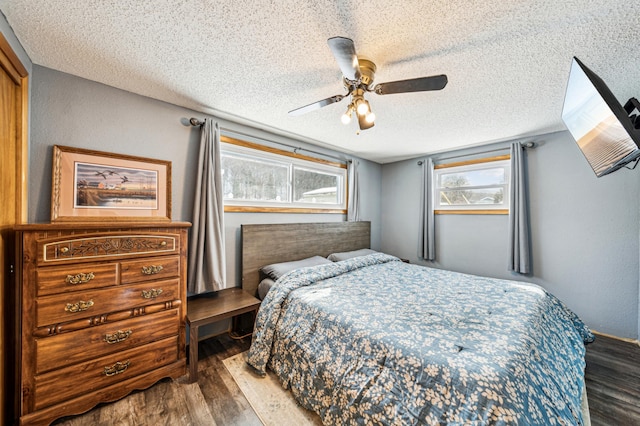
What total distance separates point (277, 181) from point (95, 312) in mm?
2120

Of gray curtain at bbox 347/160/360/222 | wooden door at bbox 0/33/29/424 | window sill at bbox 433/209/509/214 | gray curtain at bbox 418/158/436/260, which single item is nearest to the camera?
wooden door at bbox 0/33/29/424

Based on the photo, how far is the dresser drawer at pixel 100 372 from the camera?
1412 mm

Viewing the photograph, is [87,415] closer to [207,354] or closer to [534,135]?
[207,354]

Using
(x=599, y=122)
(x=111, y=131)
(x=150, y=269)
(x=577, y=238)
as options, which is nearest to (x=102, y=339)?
(x=150, y=269)

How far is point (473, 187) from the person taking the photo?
357cm

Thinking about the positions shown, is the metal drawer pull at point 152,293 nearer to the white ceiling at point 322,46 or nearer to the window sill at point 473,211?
the white ceiling at point 322,46

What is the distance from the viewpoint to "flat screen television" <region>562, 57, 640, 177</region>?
112 centimetres

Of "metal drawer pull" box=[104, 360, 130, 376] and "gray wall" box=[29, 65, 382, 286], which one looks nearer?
"metal drawer pull" box=[104, 360, 130, 376]

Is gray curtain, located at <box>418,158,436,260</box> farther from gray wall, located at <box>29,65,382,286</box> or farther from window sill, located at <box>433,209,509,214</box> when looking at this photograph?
gray wall, located at <box>29,65,382,286</box>

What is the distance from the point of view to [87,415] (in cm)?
153

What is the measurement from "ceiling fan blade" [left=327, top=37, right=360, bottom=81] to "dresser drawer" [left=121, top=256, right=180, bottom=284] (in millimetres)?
1827

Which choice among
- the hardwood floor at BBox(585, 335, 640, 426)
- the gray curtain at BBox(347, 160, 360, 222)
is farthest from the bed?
the gray curtain at BBox(347, 160, 360, 222)

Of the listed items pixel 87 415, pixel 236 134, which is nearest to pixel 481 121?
pixel 236 134

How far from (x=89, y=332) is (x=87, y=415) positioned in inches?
20.8
